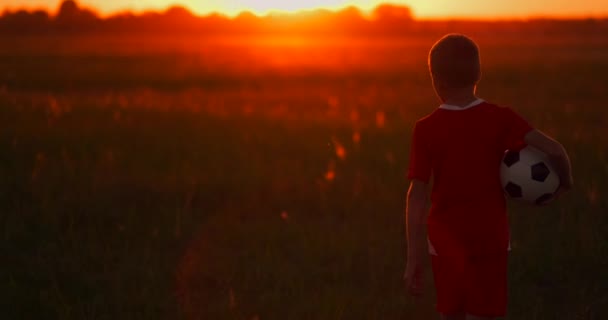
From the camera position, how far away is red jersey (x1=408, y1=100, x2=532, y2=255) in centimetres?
259

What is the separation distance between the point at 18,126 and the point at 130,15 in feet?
208

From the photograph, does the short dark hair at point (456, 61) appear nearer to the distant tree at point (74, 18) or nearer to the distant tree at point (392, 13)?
the distant tree at point (74, 18)

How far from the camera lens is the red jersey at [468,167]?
259cm

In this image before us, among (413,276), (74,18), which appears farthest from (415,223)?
(74,18)

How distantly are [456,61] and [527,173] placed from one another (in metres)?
0.50

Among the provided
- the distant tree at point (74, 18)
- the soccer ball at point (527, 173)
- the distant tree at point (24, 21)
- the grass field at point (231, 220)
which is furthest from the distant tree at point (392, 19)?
the soccer ball at point (527, 173)

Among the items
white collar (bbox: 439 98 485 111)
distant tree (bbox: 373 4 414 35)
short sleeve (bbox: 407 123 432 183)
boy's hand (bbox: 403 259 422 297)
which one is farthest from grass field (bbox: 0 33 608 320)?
distant tree (bbox: 373 4 414 35)

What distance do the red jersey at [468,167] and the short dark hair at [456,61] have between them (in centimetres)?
10

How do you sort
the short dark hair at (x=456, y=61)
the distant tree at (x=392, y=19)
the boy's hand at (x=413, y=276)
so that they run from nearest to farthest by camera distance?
the short dark hair at (x=456, y=61) < the boy's hand at (x=413, y=276) < the distant tree at (x=392, y=19)

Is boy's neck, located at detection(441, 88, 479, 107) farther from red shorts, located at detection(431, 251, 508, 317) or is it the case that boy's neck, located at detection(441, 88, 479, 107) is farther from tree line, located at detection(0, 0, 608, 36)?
tree line, located at detection(0, 0, 608, 36)

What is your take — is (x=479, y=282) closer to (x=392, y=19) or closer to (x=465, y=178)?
(x=465, y=178)

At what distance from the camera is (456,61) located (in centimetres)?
254

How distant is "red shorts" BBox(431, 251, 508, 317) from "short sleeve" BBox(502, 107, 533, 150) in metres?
0.42

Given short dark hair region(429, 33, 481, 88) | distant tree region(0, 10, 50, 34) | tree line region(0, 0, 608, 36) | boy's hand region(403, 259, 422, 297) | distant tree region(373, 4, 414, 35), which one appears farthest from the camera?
distant tree region(373, 4, 414, 35)
